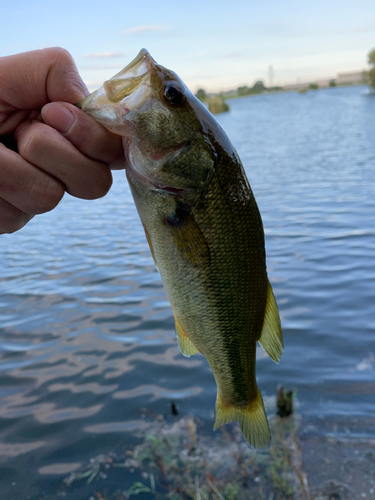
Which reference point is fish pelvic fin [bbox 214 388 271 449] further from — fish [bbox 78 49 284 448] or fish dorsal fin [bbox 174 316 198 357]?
fish [bbox 78 49 284 448]

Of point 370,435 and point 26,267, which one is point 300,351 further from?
point 26,267

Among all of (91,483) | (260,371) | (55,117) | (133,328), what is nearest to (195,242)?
(55,117)

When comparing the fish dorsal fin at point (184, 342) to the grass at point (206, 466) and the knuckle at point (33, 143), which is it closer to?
the knuckle at point (33, 143)

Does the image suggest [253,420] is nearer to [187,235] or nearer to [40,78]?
[187,235]

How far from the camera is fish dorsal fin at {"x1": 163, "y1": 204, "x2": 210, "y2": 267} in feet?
6.73

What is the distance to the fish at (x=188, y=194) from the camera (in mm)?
1974

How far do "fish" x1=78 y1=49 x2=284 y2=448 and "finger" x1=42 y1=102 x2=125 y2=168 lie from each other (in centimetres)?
6

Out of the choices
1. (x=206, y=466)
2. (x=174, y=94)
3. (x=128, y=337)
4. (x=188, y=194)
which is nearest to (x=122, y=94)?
(x=174, y=94)

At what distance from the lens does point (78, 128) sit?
201 cm

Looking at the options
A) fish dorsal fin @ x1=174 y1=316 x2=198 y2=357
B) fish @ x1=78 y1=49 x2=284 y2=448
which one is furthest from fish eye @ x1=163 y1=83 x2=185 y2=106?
fish dorsal fin @ x1=174 y1=316 x2=198 y2=357

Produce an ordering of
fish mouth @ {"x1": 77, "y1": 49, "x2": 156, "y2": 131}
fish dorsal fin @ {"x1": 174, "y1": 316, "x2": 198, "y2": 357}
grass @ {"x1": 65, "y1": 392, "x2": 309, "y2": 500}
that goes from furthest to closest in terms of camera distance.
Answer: grass @ {"x1": 65, "y1": 392, "x2": 309, "y2": 500} → fish dorsal fin @ {"x1": 174, "y1": 316, "x2": 198, "y2": 357} → fish mouth @ {"x1": 77, "y1": 49, "x2": 156, "y2": 131}

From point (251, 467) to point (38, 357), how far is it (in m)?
3.73

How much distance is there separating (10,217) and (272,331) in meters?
1.51

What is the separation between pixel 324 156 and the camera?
2016cm
